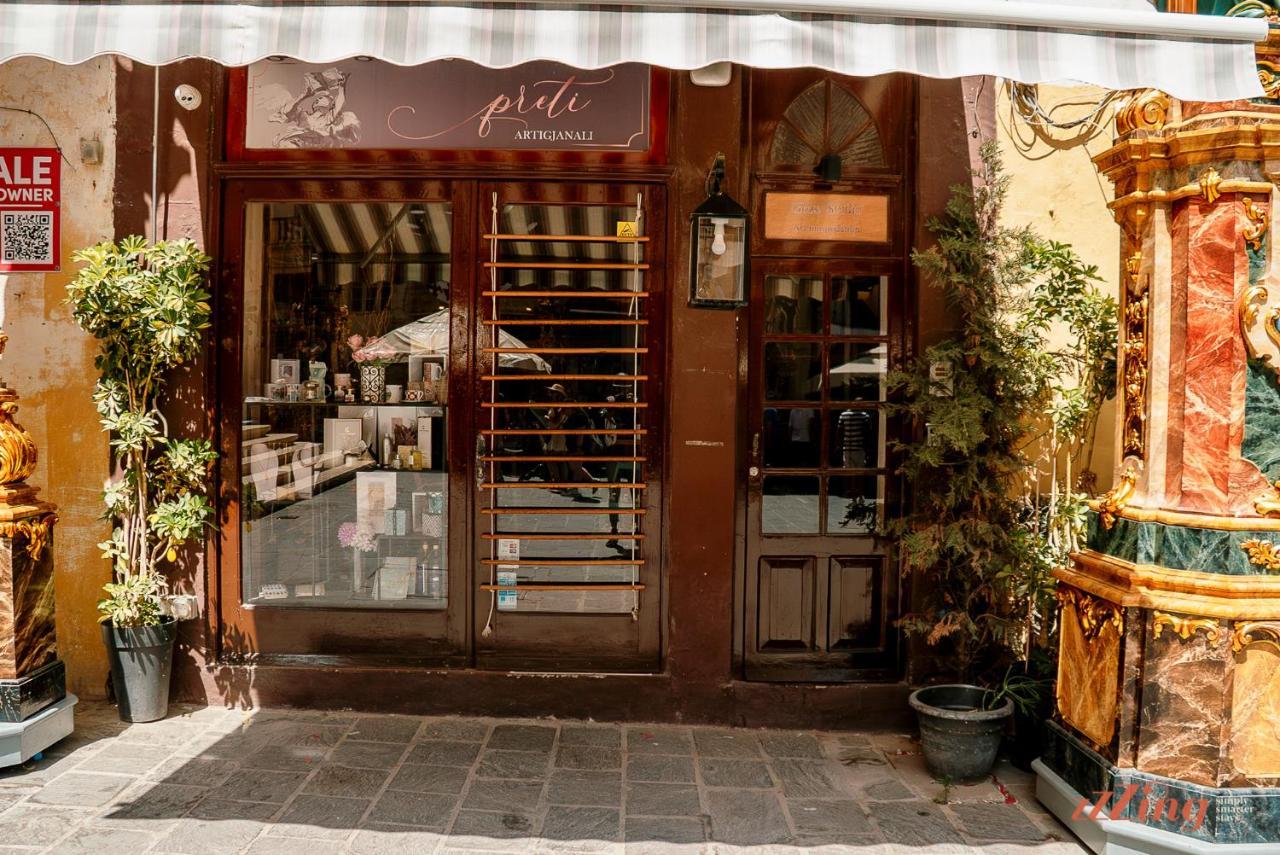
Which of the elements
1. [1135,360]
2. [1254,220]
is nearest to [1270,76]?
[1254,220]

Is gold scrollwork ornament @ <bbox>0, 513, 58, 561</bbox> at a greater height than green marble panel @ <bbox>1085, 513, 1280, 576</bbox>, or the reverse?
green marble panel @ <bbox>1085, 513, 1280, 576</bbox>

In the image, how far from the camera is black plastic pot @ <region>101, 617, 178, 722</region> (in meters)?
5.08

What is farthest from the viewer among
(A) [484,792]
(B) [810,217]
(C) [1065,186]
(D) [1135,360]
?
(C) [1065,186]

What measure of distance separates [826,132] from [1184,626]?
3.21 metres

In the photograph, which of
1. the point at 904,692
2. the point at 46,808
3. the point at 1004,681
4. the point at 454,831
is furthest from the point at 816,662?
the point at 46,808

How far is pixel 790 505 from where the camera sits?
554 cm

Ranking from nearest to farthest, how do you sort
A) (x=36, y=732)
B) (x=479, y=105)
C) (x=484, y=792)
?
(x=484, y=792) → (x=36, y=732) → (x=479, y=105)

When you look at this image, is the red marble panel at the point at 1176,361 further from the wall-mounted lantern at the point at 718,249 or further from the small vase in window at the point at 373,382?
the small vase in window at the point at 373,382

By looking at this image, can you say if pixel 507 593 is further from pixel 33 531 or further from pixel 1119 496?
pixel 1119 496

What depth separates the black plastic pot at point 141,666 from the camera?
200 inches

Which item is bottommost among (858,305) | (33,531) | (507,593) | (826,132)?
(507,593)

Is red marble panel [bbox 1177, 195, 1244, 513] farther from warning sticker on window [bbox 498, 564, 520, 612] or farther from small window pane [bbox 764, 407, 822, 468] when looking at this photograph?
warning sticker on window [bbox 498, 564, 520, 612]

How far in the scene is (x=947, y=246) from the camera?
500 centimetres

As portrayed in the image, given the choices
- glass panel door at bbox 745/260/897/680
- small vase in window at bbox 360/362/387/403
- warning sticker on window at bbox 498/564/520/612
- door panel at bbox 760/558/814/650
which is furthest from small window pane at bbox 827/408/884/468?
small vase in window at bbox 360/362/387/403
